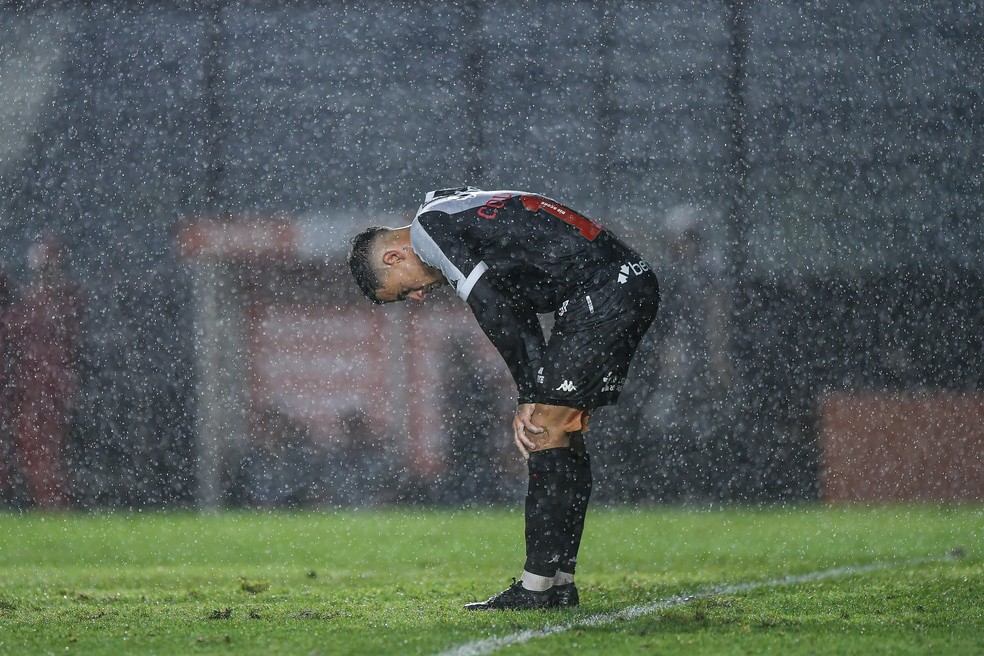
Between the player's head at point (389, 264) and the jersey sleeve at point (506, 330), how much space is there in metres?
0.19

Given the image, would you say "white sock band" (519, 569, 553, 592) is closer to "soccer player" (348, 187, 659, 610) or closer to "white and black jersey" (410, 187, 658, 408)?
"soccer player" (348, 187, 659, 610)

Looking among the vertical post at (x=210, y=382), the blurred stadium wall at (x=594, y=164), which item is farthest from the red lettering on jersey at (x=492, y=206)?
the vertical post at (x=210, y=382)

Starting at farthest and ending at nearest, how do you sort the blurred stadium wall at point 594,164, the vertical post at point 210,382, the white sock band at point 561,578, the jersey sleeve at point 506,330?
the vertical post at point 210,382 < the blurred stadium wall at point 594,164 < the white sock band at point 561,578 < the jersey sleeve at point 506,330

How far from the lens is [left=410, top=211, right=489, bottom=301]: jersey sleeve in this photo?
7.57 feet

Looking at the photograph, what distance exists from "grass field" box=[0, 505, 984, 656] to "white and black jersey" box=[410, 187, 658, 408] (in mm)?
453

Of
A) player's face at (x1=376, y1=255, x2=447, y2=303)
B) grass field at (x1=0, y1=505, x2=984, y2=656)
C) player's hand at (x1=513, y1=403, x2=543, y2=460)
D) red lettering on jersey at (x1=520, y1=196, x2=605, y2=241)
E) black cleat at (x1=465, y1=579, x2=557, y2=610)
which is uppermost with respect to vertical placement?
red lettering on jersey at (x1=520, y1=196, x2=605, y2=241)

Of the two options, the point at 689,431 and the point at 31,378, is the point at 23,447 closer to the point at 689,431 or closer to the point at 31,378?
the point at 31,378

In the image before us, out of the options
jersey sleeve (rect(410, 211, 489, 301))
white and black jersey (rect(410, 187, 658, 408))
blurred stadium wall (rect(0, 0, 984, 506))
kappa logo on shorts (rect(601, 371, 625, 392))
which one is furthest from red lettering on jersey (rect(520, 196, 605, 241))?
blurred stadium wall (rect(0, 0, 984, 506))

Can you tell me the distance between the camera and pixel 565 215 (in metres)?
2.45

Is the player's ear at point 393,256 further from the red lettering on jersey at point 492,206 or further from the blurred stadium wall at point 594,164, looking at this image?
the blurred stadium wall at point 594,164

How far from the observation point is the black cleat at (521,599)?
2340 millimetres

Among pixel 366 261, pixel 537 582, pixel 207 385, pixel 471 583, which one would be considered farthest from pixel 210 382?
pixel 537 582

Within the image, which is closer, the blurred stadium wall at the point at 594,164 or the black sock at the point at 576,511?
the black sock at the point at 576,511

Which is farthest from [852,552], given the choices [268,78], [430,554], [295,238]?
[268,78]
